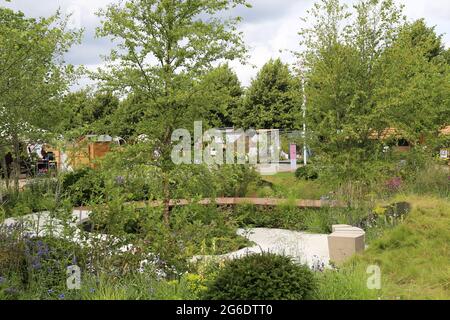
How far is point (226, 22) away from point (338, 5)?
3.96m

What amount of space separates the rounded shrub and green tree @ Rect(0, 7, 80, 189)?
18.6 feet

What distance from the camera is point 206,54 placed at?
7809 mm

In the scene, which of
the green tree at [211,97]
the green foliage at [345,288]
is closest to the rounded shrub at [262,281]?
the green foliage at [345,288]

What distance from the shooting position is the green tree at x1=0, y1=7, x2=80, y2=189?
8430mm

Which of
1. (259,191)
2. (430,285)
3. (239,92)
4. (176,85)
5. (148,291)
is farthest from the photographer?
(239,92)

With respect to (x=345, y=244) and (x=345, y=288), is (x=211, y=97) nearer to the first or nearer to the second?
(x=345, y=244)

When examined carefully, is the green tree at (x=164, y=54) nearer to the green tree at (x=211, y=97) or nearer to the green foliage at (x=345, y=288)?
the green tree at (x=211, y=97)

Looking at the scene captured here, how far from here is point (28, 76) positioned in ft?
31.4

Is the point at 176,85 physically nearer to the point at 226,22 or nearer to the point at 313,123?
the point at 226,22

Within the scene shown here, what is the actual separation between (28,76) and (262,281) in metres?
7.27

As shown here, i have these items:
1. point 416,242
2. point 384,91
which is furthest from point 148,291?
point 384,91

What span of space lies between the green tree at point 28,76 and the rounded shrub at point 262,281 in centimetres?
568

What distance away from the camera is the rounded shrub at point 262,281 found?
397 centimetres

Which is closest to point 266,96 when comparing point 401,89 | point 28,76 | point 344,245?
point 401,89
